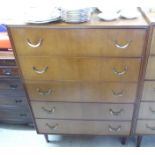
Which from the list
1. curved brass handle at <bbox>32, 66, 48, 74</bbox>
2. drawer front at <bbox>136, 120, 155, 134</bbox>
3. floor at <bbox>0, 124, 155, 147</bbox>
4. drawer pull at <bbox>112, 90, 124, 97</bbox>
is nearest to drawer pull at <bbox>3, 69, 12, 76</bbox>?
curved brass handle at <bbox>32, 66, 48, 74</bbox>

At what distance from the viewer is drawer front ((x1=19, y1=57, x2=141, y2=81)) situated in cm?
108

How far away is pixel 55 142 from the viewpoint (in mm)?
1655

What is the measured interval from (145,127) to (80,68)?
28.2 inches

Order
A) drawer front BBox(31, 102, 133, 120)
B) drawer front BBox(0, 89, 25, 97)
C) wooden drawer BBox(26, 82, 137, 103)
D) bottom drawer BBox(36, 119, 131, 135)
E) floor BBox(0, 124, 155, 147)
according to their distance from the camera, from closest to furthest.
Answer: wooden drawer BBox(26, 82, 137, 103), drawer front BBox(31, 102, 133, 120), bottom drawer BBox(36, 119, 131, 135), drawer front BBox(0, 89, 25, 97), floor BBox(0, 124, 155, 147)

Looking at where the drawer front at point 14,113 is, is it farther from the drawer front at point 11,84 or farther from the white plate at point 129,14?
the white plate at point 129,14

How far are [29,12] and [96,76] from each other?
54 centimetres

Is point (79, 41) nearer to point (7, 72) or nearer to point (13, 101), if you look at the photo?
point (7, 72)

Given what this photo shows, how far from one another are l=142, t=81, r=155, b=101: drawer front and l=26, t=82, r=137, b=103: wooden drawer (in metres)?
0.06

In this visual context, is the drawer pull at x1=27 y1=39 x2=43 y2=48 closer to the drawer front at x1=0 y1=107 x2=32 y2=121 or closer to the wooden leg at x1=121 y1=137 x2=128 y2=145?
the drawer front at x1=0 y1=107 x2=32 y2=121

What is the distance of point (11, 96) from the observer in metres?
1.55

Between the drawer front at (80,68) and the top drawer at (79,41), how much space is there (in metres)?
0.05

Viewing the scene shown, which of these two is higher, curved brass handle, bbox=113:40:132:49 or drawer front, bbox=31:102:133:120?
curved brass handle, bbox=113:40:132:49

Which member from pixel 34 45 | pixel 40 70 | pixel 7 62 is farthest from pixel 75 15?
pixel 7 62

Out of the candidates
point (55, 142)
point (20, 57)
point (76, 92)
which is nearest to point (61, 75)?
point (76, 92)
